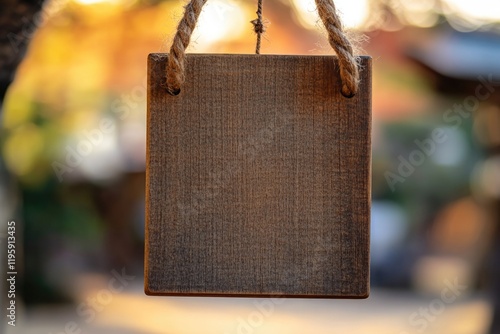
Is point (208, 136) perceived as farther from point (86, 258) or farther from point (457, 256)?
point (457, 256)

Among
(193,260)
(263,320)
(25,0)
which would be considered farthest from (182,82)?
(263,320)

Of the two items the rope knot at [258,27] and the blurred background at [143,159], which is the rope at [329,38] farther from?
the blurred background at [143,159]

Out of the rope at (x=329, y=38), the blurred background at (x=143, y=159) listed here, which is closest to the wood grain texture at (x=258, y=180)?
the rope at (x=329, y=38)

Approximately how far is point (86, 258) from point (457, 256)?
9.80ft

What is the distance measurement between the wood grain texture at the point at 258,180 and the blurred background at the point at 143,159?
10.5 ft

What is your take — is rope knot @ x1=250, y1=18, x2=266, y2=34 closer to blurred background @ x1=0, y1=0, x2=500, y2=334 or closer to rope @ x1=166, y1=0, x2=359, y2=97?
rope @ x1=166, y1=0, x2=359, y2=97

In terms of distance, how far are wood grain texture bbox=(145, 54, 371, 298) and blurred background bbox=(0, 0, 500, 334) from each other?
319cm

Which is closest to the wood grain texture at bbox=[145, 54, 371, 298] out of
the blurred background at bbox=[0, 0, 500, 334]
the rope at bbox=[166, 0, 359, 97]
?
the rope at bbox=[166, 0, 359, 97]

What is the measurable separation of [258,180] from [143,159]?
4.56m

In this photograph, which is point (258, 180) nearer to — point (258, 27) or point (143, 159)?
point (258, 27)

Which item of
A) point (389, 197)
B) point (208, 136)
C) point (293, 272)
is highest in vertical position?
point (389, 197)

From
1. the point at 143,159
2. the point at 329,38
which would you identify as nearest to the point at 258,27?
the point at 329,38

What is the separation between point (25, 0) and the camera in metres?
1.73

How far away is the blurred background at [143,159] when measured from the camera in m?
4.66
